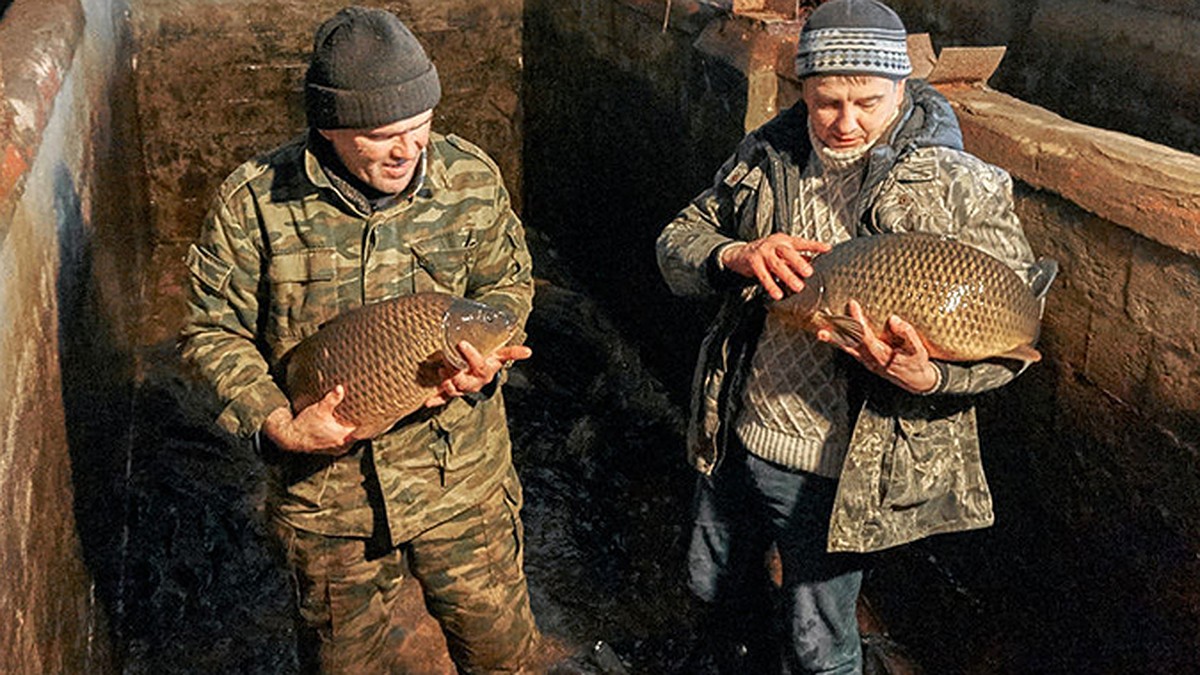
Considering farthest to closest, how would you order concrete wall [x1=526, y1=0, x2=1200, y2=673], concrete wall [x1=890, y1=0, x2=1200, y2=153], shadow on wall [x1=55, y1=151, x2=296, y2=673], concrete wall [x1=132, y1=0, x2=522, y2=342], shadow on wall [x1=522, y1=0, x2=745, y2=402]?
concrete wall [x1=132, y1=0, x2=522, y2=342] → concrete wall [x1=890, y1=0, x2=1200, y2=153] → shadow on wall [x1=522, y1=0, x2=745, y2=402] → shadow on wall [x1=55, y1=151, x2=296, y2=673] → concrete wall [x1=526, y1=0, x2=1200, y2=673]

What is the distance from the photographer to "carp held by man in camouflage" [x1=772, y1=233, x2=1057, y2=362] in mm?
3125

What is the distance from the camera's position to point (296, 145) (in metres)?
3.67

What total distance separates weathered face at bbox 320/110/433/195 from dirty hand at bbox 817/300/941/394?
4.46 feet

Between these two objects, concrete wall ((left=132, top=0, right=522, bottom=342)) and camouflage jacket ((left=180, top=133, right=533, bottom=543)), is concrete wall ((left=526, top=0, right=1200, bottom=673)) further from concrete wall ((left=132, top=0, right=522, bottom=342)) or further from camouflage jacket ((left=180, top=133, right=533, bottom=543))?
concrete wall ((left=132, top=0, right=522, bottom=342))

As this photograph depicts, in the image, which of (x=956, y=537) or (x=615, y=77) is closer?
(x=956, y=537)

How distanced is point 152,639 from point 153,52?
5.68 meters

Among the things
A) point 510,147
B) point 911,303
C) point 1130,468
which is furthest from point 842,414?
point 510,147

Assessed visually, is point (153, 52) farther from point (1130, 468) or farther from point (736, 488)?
point (1130, 468)

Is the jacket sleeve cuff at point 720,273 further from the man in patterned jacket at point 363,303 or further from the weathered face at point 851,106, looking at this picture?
the man in patterned jacket at point 363,303

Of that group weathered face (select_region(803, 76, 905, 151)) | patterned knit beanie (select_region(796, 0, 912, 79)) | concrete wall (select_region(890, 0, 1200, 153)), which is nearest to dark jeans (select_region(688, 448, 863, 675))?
weathered face (select_region(803, 76, 905, 151))

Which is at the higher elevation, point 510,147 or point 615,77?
point 615,77

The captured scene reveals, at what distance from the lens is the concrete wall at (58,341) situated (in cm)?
338

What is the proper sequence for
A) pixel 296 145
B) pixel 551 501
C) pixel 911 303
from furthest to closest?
pixel 551 501, pixel 296 145, pixel 911 303

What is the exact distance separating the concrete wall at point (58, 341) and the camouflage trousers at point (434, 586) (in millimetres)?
789
